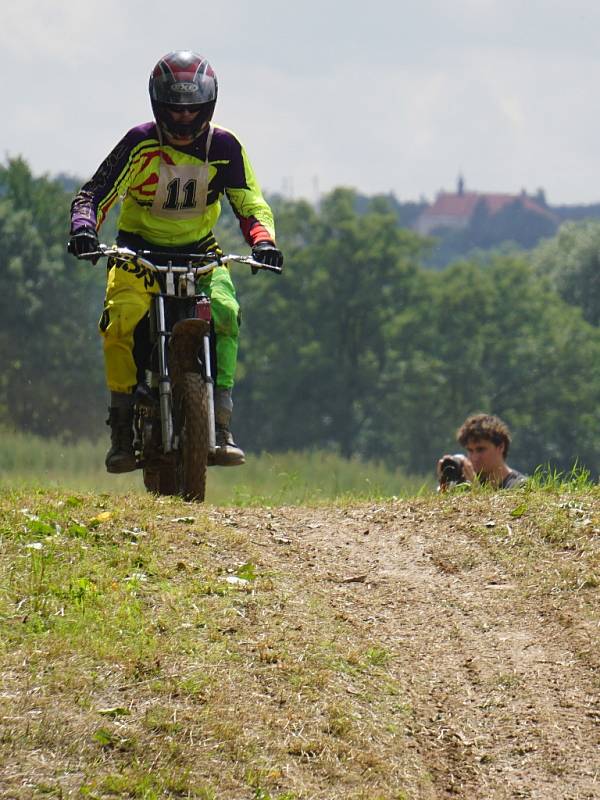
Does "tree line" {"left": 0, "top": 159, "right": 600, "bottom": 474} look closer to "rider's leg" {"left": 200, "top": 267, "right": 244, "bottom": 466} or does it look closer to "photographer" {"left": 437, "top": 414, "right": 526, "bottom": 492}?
"photographer" {"left": 437, "top": 414, "right": 526, "bottom": 492}

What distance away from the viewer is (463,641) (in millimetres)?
6582

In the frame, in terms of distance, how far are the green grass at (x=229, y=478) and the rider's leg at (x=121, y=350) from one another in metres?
0.26

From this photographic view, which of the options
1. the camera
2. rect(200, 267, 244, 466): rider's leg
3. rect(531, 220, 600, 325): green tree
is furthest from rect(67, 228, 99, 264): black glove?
rect(531, 220, 600, 325): green tree

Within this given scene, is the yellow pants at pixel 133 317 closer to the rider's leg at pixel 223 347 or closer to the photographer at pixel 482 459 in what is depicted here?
the rider's leg at pixel 223 347

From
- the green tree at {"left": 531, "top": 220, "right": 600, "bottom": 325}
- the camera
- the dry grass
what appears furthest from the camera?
the green tree at {"left": 531, "top": 220, "right": 600, "bottom": 325}

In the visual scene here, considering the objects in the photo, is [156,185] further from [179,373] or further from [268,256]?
[179,373]

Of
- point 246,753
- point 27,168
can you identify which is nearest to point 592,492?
point 246,753

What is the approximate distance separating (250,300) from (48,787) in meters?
69.9

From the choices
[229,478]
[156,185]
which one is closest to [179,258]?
[156,185]

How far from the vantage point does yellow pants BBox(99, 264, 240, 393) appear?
8695 millimetres

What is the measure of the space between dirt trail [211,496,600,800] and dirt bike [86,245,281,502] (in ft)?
1.40

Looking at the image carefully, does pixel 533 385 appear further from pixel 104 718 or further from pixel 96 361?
pixel 104 718

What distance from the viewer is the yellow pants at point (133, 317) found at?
8.70 m

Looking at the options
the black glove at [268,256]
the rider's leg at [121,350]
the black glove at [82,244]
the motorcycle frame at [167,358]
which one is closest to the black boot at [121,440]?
the rider's leg at [121,350]
